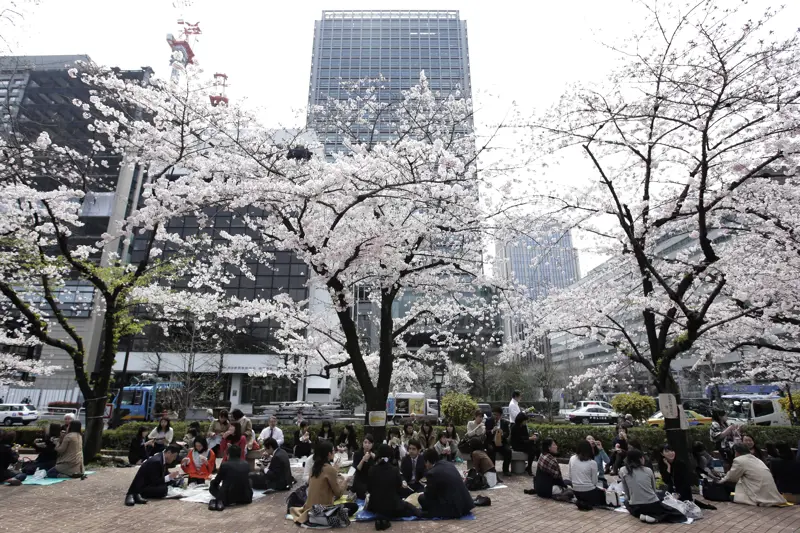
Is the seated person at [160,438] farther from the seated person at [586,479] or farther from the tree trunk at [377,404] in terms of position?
the seated person at [586,479]

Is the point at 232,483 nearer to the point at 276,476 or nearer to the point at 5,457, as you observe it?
the point at 276,476

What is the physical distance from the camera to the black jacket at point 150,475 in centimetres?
712

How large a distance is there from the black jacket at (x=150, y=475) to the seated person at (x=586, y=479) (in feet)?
22.6

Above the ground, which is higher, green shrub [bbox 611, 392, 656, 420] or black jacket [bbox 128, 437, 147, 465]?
green shrub [bbox 611, 392, 656, 420]

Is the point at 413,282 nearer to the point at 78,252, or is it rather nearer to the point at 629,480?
the point at 629,480

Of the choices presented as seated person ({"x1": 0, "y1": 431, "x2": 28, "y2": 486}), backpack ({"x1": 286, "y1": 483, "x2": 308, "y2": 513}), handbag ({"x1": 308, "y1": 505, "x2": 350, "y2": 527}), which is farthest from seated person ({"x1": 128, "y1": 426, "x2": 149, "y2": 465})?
handbag ({"x1": 308, "y1": 505, "x2": 350, "y2": 527})

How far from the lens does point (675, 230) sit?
11.2 m

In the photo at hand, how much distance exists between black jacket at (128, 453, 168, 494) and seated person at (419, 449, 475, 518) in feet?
14.8

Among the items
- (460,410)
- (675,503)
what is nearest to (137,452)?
(460,410)

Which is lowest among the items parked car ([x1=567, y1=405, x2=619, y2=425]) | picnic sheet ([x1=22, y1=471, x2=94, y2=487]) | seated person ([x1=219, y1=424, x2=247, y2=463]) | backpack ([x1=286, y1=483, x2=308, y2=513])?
parked car ([x1=567, y1=405, x2=619, y2=425])

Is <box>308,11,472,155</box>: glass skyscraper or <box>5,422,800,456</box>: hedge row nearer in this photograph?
<box>5,422,800,456</box>: hedge row

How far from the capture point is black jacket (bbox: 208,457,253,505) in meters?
6.94

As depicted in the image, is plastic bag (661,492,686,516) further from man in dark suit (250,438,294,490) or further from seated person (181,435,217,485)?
seated person (181,435,217,485)

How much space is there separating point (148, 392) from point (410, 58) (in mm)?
29332
